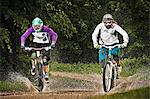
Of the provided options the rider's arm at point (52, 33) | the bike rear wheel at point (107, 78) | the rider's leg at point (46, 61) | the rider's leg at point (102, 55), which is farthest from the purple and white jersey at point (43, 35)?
the bike rear wheel at point (107, 78)

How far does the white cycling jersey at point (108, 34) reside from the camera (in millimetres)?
4906

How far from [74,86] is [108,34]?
72 centimetres

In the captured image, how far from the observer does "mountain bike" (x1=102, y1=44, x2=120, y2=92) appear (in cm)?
490

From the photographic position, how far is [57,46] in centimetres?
498

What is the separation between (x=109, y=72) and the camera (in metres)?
4.91

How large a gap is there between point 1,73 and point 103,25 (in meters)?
1.33

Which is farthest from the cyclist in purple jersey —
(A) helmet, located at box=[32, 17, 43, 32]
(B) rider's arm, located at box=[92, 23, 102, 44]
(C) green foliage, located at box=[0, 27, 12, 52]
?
(B) rider's arm, located at box=[92, 23, 102, 44]

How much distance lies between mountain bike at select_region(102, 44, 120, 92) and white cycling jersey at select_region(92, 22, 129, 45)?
7 centimetres

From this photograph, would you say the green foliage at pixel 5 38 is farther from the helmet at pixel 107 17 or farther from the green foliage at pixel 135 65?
the green foliage at pixel 135 65

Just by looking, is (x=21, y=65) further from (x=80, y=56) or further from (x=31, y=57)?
(x=80, y=56)

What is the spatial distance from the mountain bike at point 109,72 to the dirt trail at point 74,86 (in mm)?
49

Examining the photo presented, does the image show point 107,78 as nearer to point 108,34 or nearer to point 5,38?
point 108,34

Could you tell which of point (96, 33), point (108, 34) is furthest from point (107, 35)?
point (96, 33)

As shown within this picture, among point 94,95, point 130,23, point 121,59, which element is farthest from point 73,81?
point 130,23
